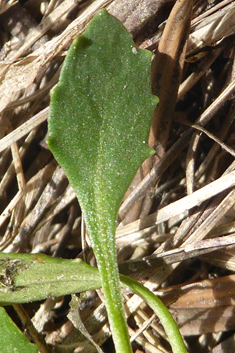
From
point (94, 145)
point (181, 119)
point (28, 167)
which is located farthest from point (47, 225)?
point (181, 119)

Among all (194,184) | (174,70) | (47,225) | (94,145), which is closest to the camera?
(94,145)

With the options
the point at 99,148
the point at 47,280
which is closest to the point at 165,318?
the point at 47,280

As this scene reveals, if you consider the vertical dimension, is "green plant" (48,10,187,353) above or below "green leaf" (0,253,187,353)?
above

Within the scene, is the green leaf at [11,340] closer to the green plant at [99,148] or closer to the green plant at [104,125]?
the green plant at [99,148]

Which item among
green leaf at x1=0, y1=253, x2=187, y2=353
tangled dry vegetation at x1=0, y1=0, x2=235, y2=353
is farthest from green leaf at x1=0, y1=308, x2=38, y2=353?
tangled dry vegetation at x1=0, y1=0, x2=235, y2=353

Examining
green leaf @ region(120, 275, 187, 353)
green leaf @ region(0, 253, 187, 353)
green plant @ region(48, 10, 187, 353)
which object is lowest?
green leaf @ region(120, 275, 187, 353)

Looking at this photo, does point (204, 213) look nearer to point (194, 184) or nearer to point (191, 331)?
point (194, 184)

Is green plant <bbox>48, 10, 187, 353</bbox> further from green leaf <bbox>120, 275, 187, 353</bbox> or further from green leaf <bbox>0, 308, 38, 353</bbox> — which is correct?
green leaf <bbox>0, 308, 38, 353</bbox>
